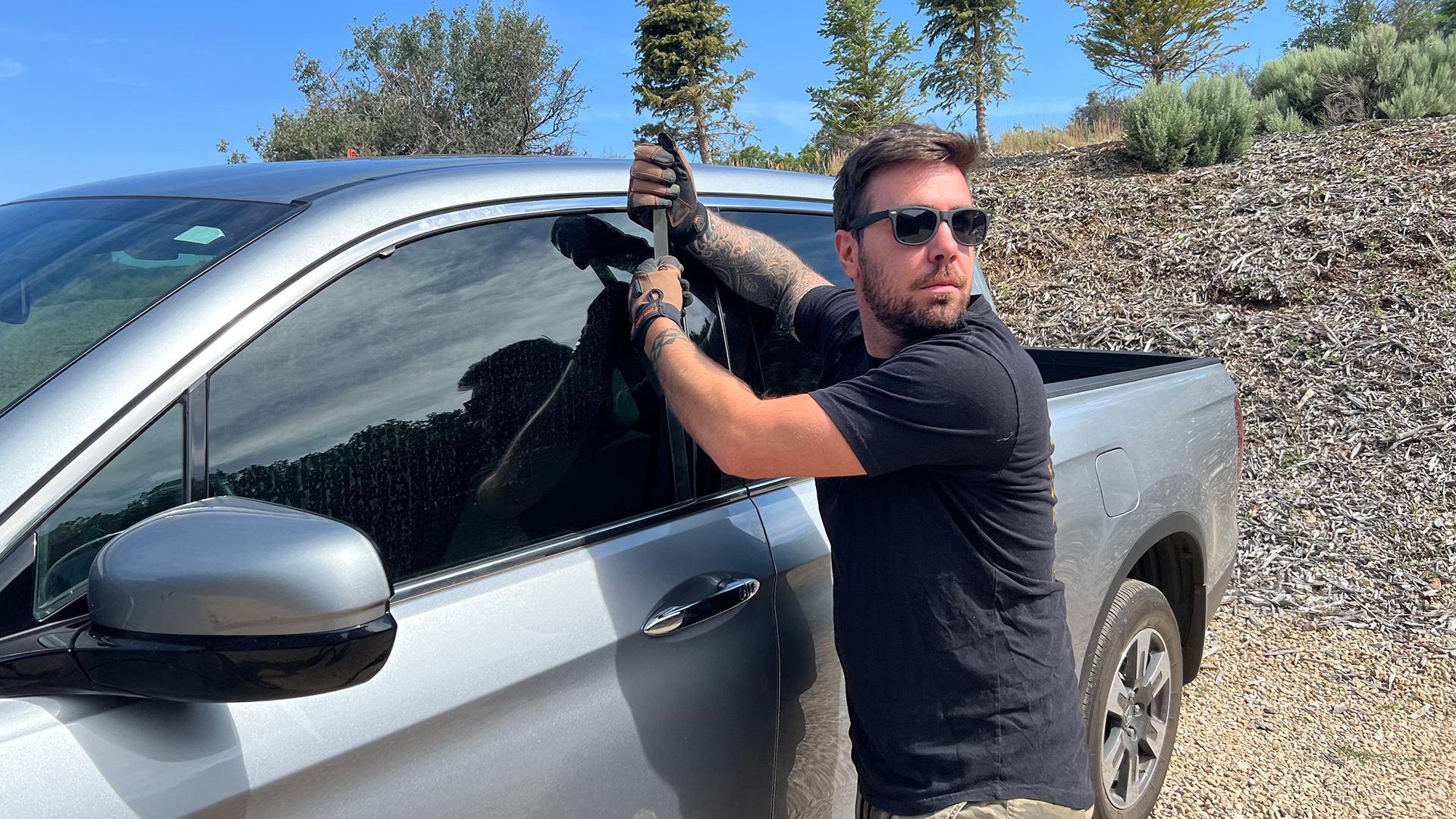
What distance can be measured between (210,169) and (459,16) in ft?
95.8

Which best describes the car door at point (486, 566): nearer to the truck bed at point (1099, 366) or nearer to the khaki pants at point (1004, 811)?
the khaki pants at point (1004, 811)

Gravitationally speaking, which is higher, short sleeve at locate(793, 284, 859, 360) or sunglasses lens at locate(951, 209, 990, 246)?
sunglasses lens at locate(951, 209, 990, 246)

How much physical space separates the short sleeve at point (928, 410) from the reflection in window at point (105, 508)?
0.95 meters

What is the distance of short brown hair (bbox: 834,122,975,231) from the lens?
5.87 feet

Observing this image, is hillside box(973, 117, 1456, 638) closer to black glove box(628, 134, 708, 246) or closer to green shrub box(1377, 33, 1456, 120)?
green shrub box(1377, 33, 1456, 120)

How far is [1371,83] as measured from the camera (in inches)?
468

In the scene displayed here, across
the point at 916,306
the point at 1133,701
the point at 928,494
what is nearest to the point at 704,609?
the point at 928,494

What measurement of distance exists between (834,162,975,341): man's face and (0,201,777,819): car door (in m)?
0.47

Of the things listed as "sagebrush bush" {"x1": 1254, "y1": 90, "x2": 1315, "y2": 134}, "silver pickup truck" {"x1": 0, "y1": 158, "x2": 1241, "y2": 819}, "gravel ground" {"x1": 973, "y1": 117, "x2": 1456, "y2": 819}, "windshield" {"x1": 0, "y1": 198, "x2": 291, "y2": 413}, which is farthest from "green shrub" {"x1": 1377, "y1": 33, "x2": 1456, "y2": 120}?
"windshield" {"x1": 0, "y1": 198, "x2": 291, "y2": 413}

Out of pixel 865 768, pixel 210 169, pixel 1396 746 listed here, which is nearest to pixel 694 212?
pixel 210 169

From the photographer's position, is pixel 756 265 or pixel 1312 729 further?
pixel 1312 729

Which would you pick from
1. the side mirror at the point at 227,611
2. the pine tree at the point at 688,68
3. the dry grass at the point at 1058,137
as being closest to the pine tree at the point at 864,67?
the pine tree at the point at 688,68

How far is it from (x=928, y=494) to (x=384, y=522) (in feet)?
2.92

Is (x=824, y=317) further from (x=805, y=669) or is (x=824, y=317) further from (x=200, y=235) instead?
→ (x=200, y=235)
